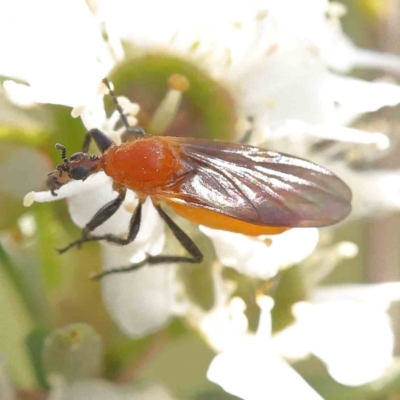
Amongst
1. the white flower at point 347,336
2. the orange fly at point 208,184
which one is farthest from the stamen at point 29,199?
the white flower at point 347,336

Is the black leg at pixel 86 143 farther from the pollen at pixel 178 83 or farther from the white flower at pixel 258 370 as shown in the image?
the white flower at pixel 258 370

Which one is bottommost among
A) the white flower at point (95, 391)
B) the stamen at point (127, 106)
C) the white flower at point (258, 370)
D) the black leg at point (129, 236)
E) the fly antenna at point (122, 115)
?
the white flower at point (95, 391)

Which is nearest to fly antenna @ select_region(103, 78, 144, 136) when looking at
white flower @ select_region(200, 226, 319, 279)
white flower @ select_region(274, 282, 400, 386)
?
white flower @ select_region(200, 226, 319, 279)

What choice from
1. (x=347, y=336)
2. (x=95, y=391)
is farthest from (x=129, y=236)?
(x=347, y=336)

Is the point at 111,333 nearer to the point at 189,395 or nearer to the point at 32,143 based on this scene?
the point at 189,395

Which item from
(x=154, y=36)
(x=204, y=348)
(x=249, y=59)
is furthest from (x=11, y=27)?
(x=204, y=348)

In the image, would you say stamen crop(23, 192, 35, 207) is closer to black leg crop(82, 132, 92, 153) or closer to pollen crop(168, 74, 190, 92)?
black leg crop(82, 132, 92, 153)

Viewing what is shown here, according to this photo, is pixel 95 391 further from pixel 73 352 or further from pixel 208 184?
pixel 208 184
